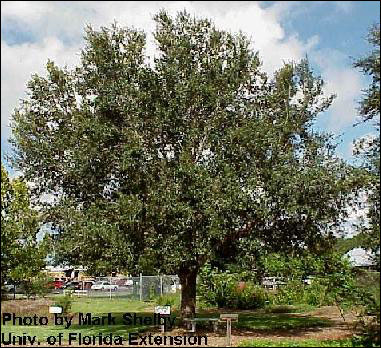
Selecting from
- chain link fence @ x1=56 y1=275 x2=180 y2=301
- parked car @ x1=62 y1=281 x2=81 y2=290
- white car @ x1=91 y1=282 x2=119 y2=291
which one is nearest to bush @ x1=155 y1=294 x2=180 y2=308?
chain link fence @ x1=56 y1=275 x2=180 y2=301

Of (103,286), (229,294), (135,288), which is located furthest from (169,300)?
(103,286)

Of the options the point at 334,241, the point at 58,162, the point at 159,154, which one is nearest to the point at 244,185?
the point at 159,154

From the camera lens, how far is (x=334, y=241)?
18.1m

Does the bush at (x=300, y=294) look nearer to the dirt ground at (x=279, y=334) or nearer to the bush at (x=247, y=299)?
the bush at (x=247, y=299)

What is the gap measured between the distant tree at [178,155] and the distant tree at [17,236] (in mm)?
1345

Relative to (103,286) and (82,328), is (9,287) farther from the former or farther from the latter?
(103,286)

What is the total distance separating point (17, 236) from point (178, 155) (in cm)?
484

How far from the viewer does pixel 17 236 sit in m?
14.3

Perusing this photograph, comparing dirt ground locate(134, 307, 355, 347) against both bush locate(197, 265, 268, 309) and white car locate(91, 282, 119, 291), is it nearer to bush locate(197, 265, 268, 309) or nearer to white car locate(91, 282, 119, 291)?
bush locate(197, 265, 268, 309)

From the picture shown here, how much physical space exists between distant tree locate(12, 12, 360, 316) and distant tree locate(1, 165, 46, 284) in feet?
4.41

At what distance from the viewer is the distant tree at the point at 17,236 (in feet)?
46.0

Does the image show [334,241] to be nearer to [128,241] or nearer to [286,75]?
[286,75]

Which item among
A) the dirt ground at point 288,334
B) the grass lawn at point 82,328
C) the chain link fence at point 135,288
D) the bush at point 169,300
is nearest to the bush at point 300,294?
the bush at point 169,300

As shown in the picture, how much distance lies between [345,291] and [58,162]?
9.89 m
